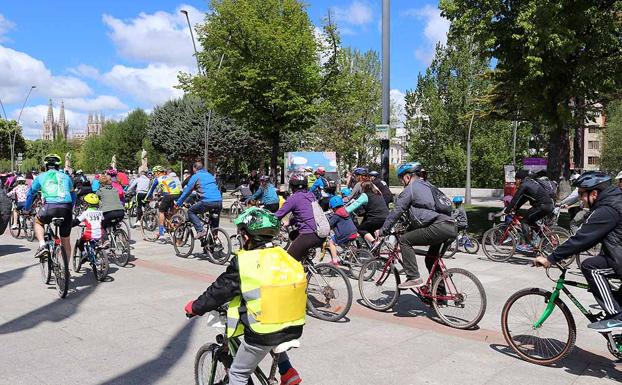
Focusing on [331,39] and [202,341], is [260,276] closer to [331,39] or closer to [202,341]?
[202,341]

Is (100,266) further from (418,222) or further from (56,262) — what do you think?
(418,222)

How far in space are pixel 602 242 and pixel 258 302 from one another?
10.3ft

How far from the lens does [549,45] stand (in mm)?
12070

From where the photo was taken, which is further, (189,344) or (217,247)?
(217,247)

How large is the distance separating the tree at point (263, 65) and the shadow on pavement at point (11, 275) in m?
11.3

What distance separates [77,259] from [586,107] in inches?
618

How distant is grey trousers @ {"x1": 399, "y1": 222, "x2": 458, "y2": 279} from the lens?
5.72 m

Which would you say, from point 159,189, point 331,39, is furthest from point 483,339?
point 331,39

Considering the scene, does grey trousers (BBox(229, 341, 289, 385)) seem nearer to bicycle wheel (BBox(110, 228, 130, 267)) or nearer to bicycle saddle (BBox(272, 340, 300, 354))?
bicycle saddle (BBox(272, 340, 300, 354))

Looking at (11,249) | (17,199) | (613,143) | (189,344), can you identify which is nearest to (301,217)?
(189,344)

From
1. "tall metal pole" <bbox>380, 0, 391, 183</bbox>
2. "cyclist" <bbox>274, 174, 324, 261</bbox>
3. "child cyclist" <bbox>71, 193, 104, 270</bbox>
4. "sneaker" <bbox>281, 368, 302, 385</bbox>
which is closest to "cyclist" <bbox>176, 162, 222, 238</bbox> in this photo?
"child cyclist" <bbox>71, 193, 104, 270</bbox>

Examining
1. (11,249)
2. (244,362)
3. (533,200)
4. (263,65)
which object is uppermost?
(263,65)

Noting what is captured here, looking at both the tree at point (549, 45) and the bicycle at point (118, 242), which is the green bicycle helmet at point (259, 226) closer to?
the bicycle at point (118, 242)

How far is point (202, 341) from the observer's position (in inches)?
205
